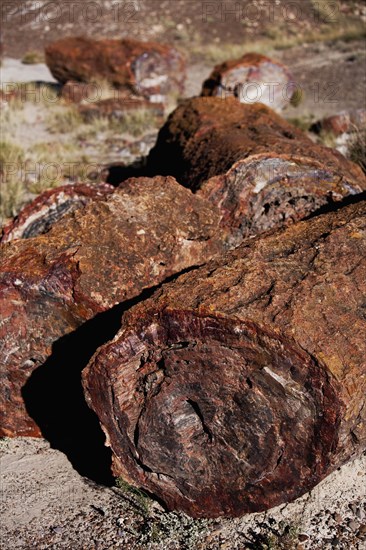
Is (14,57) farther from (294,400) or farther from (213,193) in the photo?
(294,400)

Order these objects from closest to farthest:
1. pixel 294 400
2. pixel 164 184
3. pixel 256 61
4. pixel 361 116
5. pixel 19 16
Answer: pixel 294 400
pixel 164 184
pixel 361 116
pixel 256 61
pixel 19 16

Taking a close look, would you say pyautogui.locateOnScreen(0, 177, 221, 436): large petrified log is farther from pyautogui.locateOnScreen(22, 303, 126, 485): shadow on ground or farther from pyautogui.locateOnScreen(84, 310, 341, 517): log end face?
pyautogui.locateOnScreen(84, 310, 341, 517): log end face

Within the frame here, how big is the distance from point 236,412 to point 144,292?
1121 mm

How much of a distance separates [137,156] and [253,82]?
307 cm

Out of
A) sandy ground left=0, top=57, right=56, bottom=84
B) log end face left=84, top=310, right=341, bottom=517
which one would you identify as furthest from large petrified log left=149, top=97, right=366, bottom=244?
sandy ground left=0, top=57, right=56, bottom=84

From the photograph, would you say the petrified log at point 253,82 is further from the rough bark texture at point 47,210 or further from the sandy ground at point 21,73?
the rough bark texture at point 47,210

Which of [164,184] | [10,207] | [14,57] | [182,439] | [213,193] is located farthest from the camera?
[14,57]

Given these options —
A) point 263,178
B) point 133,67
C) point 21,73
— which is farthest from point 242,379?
point 21,73

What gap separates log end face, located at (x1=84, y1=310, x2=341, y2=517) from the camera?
3.39 metres

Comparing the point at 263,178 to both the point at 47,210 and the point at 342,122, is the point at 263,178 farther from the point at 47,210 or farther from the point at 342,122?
the point at 342,122

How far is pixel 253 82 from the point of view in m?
12.4

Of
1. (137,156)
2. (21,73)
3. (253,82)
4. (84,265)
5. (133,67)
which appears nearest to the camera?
(84,265)

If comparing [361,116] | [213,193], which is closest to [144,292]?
[213,193]

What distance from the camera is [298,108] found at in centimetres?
1296
